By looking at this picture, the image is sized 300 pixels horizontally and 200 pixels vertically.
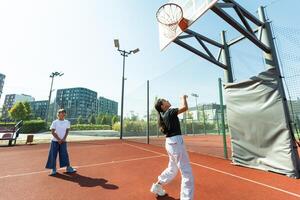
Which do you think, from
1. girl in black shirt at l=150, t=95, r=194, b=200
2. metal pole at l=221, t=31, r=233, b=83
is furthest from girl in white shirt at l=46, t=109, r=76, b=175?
metal pole at l=221, t=31, r=233, b=83

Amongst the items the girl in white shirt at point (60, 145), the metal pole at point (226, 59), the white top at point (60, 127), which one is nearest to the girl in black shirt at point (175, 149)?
the girl in white shirt at point (60, 145)

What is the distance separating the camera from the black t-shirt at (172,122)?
9.33 feet

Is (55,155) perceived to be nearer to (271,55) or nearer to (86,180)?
(86,180)

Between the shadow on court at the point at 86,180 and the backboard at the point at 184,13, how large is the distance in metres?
4.21

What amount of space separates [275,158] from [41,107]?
15028 centimetres

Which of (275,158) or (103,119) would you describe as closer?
(275,158)

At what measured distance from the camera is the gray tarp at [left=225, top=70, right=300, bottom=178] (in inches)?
172

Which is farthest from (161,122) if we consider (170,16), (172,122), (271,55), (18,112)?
(18,112)

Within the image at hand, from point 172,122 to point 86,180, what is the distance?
2.66 m

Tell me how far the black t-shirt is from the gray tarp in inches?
129

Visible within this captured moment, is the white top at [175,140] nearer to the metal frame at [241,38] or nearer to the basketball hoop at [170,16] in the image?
the metal frame at [241,38]

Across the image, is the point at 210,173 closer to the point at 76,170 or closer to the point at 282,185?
the point at 282,185

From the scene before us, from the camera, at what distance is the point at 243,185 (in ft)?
12.1

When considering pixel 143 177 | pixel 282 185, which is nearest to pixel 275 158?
pixel 282 185
